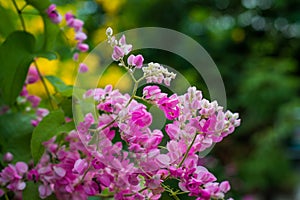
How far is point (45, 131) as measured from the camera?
30 centimetres

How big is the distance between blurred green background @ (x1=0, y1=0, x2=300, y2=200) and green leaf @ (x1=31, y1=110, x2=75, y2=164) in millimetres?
1210

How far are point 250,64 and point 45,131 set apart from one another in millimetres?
2564

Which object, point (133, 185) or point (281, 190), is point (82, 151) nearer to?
point (133, 185)

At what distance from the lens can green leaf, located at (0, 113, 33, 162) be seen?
33 cm

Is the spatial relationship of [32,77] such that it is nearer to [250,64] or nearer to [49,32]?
[49,32]

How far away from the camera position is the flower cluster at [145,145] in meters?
0.24

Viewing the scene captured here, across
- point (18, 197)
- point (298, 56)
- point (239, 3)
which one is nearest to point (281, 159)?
point (298, 56)

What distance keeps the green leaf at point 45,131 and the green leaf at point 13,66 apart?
0.18 ft

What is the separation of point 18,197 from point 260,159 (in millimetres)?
2049

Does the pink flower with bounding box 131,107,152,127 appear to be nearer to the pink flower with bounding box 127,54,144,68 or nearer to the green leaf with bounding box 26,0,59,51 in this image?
the pink flower with bounding box 127,54,144,68

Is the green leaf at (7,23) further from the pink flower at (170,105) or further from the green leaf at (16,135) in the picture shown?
the pink flower at (170,105)

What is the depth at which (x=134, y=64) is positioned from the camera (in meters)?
0.25

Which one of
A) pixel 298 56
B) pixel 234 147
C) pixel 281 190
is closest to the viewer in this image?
pixel 234 147

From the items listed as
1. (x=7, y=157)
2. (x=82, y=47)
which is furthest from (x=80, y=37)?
(x=7, y=157)
